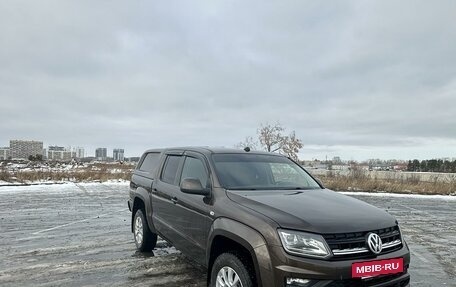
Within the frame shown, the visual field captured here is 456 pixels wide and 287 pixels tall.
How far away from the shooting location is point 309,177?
19.2 ft

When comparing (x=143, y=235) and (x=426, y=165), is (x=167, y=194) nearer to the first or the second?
(x=143, y=235)

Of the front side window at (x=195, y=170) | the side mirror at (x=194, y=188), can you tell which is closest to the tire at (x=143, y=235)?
the front side window at (x=195, y=170)

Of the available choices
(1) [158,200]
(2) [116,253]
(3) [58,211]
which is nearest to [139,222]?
(2) [116,253]

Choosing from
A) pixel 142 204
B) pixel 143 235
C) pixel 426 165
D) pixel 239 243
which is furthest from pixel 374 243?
pixel 426 165

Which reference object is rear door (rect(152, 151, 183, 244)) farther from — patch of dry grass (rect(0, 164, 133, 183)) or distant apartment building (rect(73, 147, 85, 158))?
distant apartment building (rect(73, 147, 85, 158))

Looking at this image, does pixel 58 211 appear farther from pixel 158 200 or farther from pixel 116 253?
pixel 158 200

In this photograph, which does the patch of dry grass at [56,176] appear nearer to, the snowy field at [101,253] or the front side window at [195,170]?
the snowy field at [101,253]

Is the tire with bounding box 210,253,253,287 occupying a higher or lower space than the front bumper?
lower

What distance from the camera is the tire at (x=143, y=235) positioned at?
7.05 meters

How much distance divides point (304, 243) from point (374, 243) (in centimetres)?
69

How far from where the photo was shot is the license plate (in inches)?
135

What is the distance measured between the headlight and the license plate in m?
0.29

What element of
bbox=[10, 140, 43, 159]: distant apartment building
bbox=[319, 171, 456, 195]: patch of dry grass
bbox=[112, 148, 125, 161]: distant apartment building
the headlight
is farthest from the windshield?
bbox=[10, 140, 43, 159]: distant apartment building

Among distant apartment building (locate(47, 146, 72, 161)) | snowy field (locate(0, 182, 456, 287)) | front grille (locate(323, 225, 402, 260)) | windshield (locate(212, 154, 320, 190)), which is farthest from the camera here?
distant apartment building (locate(47, 146, 72, 161))
